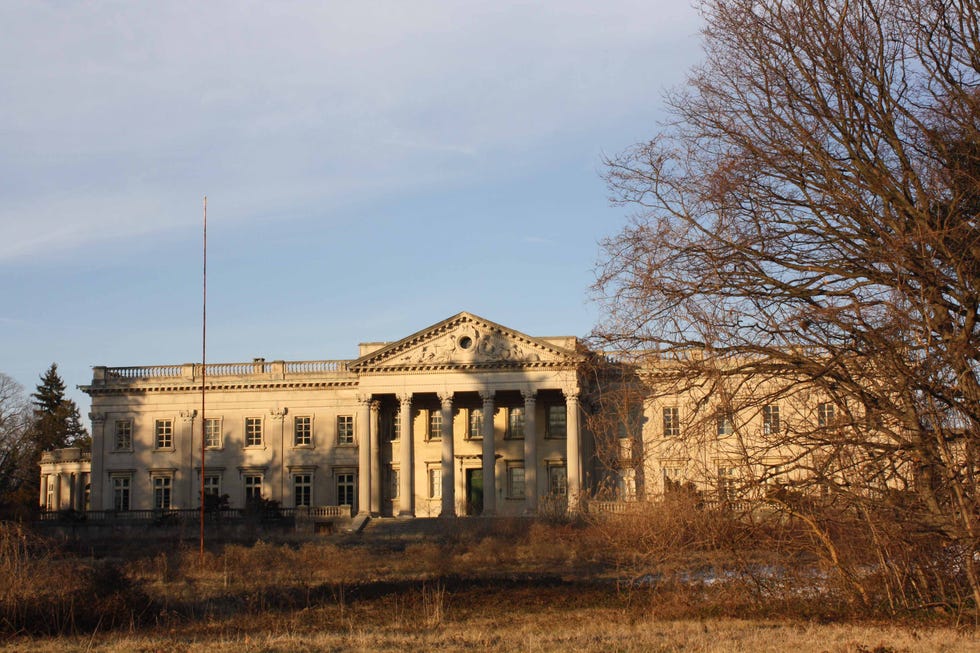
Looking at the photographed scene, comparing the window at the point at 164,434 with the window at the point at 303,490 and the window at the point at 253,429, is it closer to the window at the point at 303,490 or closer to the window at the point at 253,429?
the window at the point at 253,429

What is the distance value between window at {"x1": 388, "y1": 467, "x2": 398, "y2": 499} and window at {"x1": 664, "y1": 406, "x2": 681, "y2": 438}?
4796cm

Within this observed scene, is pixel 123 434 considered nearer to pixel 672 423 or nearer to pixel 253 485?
pixel 253 485

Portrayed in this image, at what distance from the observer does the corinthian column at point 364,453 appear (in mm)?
59688

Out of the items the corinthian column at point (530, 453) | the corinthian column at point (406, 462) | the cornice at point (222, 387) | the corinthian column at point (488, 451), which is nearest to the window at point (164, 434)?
the cornice at point (222, 387)

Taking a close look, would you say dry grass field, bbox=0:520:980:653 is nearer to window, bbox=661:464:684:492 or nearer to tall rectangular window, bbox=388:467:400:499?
window, bbox=661:464:684:492

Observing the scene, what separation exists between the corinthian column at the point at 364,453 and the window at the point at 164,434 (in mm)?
12809

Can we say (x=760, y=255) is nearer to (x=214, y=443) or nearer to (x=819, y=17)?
(x=819, y=17)

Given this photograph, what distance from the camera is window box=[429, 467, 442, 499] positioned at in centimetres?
6328

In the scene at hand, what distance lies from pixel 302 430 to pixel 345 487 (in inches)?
161

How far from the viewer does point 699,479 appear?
15445 millimetres

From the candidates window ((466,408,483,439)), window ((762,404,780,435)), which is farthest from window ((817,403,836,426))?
window ((466,408,483,439))

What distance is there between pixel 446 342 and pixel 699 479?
147 ft

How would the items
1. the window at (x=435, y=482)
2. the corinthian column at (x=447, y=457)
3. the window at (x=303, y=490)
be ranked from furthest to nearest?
the window at (x=303, y=490), the window at (x=435, y=482), the corinthian column at (x=447, y=457)

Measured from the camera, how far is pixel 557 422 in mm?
62031
